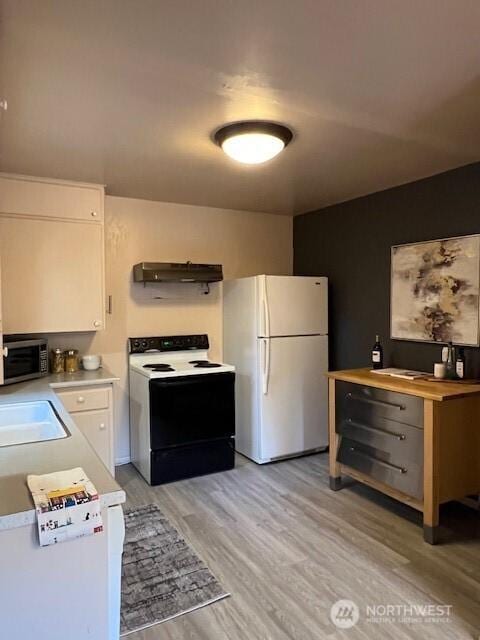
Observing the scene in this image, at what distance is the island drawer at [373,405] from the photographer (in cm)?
266

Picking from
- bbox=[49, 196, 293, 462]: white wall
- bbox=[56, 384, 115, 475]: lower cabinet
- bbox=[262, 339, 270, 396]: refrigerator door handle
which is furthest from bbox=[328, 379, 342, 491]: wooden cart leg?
bbox=[56, 384, 115, 475]: lower cabinet

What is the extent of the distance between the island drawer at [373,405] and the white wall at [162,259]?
1.46m

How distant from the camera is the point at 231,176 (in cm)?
318

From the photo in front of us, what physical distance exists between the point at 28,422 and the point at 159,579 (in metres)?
1.04

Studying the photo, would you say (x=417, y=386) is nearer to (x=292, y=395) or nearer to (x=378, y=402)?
(x=378, y=402)

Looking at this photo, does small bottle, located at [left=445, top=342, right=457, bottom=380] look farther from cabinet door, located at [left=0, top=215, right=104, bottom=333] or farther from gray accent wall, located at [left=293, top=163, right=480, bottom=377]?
cabinet door, located at [left=0, top=215, right=104, bottom=333]

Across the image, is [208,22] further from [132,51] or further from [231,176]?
[231,176]

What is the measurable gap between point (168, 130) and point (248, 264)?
223 centimetres

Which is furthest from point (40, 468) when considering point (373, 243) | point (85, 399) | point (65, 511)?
point (373, 243)

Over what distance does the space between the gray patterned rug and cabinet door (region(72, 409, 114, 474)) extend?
58cm

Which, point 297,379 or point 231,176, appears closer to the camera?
point 231,176

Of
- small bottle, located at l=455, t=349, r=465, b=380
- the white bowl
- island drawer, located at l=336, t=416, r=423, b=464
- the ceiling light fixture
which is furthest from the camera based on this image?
the white bowl

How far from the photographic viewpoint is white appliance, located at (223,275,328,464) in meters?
3.73

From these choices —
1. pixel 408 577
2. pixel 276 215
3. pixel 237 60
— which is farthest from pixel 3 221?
pixel 408 577
